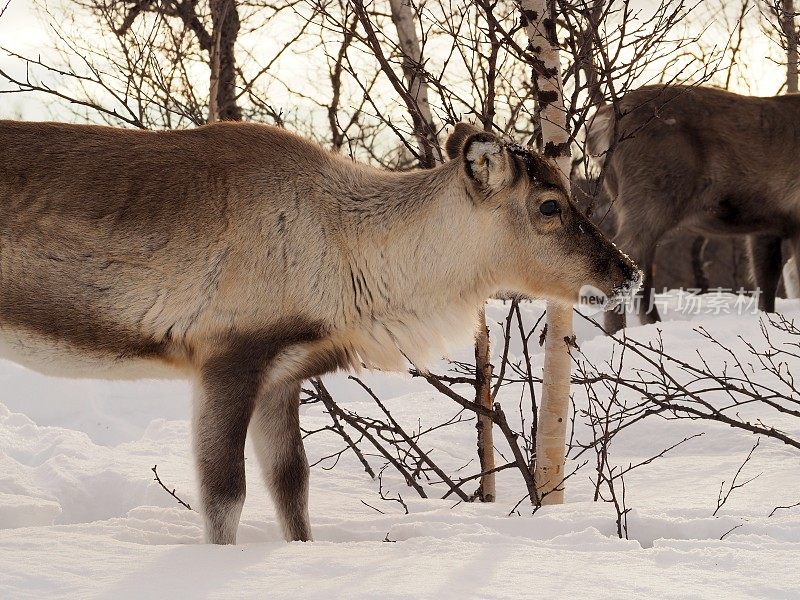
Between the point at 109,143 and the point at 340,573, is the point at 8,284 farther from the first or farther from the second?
the point at 340,573

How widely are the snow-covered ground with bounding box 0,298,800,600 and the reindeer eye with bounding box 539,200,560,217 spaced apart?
3.93ft

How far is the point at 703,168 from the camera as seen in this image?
8.88 meters

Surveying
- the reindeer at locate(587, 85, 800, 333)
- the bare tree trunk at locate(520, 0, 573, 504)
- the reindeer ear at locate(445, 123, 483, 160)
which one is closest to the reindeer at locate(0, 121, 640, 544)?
the reindeer ear at locate(445, 123, 483, 160)

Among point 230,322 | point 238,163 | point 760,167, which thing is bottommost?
point 230,322

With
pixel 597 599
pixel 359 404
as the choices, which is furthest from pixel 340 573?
pixel 359 404

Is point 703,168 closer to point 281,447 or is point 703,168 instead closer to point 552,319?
point 552,319

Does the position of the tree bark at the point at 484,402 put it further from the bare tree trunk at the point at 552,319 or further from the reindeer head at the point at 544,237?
the reindeer head at the point at 544,237

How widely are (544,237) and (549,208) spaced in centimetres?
12

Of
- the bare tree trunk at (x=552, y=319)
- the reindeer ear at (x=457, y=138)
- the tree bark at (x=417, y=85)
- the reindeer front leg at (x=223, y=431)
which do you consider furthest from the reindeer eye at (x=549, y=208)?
the reindeer front leg at (x=223, y=431)

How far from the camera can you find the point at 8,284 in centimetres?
410

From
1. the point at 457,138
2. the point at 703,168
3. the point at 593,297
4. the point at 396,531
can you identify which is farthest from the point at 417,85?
the point at 703,168

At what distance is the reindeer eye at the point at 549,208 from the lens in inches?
172

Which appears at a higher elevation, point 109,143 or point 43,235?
point 109,143

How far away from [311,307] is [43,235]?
107 cm
